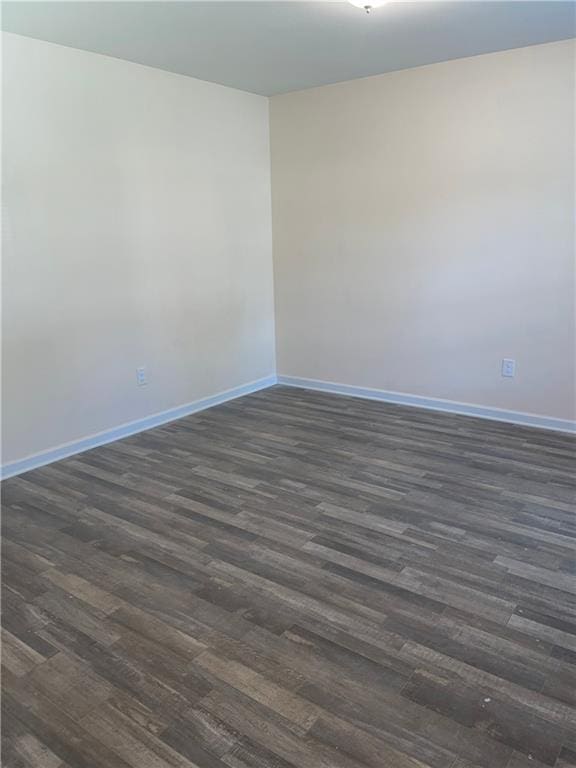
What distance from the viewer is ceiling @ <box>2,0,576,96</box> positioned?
8.89 feet

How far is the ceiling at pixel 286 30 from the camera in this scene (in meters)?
2.71

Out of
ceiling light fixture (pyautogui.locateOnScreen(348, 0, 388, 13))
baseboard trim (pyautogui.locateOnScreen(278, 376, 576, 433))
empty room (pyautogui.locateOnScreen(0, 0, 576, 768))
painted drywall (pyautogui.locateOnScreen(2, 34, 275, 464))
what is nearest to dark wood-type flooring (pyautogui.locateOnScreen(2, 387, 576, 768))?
empty room (pyautogui.locateOnScreen(0, 0, 576, 768))

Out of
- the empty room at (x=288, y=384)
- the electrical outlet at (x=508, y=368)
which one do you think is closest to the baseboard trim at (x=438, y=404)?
the empty room at (x=288, y=384)

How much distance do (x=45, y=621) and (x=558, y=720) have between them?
5.50 feet

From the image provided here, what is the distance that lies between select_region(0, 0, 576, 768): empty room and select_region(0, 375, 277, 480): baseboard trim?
0.06 feet

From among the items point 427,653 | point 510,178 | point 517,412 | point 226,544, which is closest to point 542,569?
point 427,653

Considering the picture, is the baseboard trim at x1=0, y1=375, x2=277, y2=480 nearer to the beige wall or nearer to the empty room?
the empty room

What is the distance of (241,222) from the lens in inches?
181

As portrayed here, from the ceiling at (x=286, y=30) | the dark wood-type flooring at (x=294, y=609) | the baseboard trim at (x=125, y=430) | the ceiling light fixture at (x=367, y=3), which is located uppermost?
the ceiling at (x=286, y=30)

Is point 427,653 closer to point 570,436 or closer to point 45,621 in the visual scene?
point 45,621

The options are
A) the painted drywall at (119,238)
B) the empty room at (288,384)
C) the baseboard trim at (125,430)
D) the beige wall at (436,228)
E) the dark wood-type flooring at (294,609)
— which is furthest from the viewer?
the beige wall at (436,228)

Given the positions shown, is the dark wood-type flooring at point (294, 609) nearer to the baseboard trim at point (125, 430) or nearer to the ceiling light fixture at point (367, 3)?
the baseboard trim at point (125, 430)

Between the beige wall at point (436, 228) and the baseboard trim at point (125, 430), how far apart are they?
621 mm

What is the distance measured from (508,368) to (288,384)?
6.41 feet
